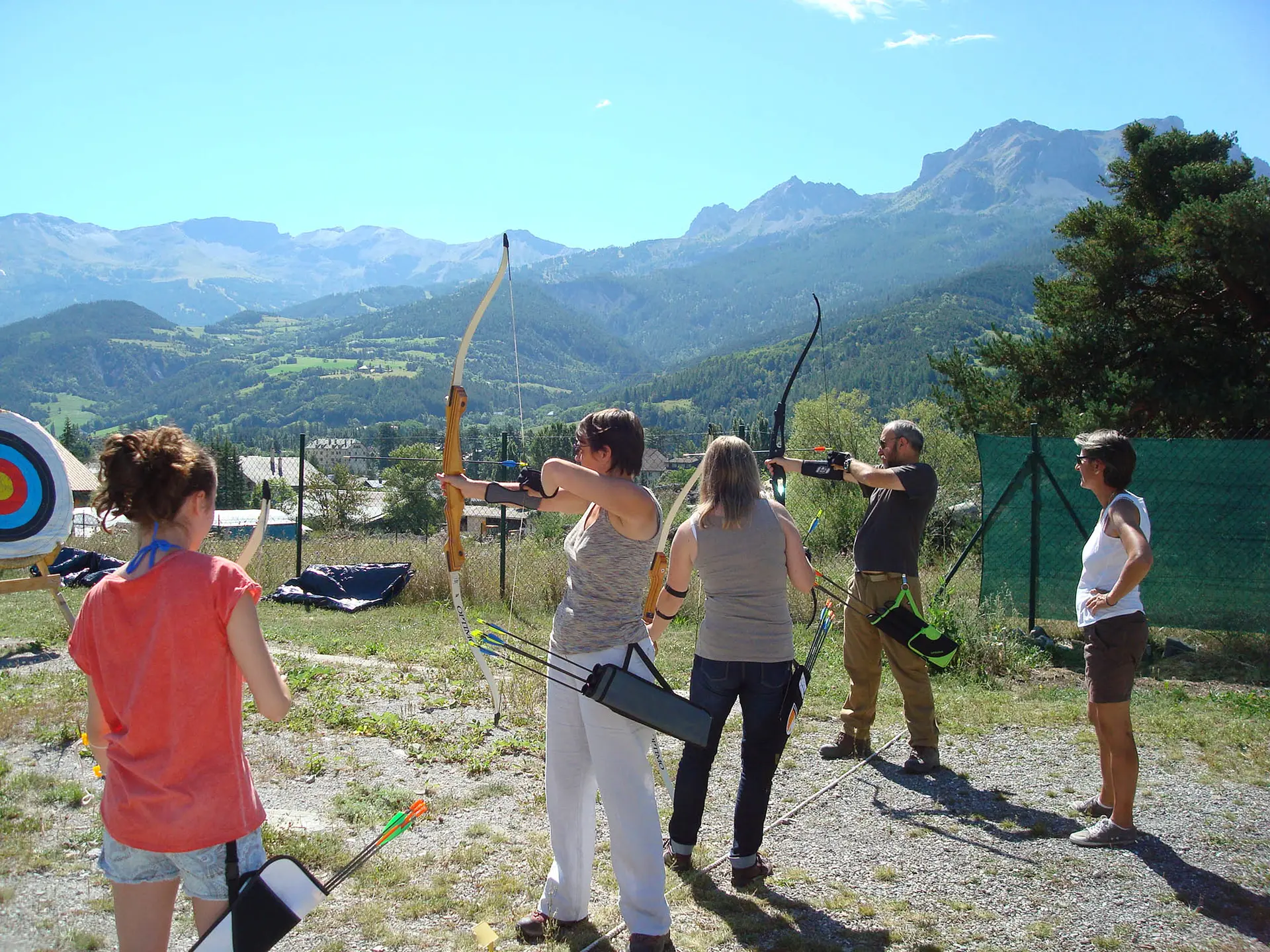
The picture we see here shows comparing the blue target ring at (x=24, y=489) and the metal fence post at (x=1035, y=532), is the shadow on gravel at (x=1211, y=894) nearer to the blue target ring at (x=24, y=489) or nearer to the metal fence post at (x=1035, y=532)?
the metal fence post at (x=1035, y=532)

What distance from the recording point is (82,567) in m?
12.5

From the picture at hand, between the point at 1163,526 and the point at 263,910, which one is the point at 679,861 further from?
the point at 1163,526

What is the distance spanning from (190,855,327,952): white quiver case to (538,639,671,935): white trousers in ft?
3.36

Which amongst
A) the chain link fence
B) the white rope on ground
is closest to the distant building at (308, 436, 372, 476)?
the chain link fence

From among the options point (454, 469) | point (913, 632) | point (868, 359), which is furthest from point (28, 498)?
point (868, 359)

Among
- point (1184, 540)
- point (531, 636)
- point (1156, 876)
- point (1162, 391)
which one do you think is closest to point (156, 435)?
→ point (1156, 876)

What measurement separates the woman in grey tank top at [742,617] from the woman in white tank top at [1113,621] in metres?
1.40

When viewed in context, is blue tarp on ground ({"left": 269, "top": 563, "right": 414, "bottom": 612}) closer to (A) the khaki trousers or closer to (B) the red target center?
(B) the red target center

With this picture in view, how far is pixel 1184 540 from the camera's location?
8.51 m

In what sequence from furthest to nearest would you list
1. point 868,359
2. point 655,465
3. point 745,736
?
1. point 868,359
2. point 655,465
3. point 745,736

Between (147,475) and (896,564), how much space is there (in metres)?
3.98

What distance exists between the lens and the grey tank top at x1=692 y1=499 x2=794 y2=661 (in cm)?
355

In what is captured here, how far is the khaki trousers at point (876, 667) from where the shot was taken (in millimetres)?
5035

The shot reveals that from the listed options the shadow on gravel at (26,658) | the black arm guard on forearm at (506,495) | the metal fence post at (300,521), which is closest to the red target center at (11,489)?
the shadow on gravel at (26,658)
